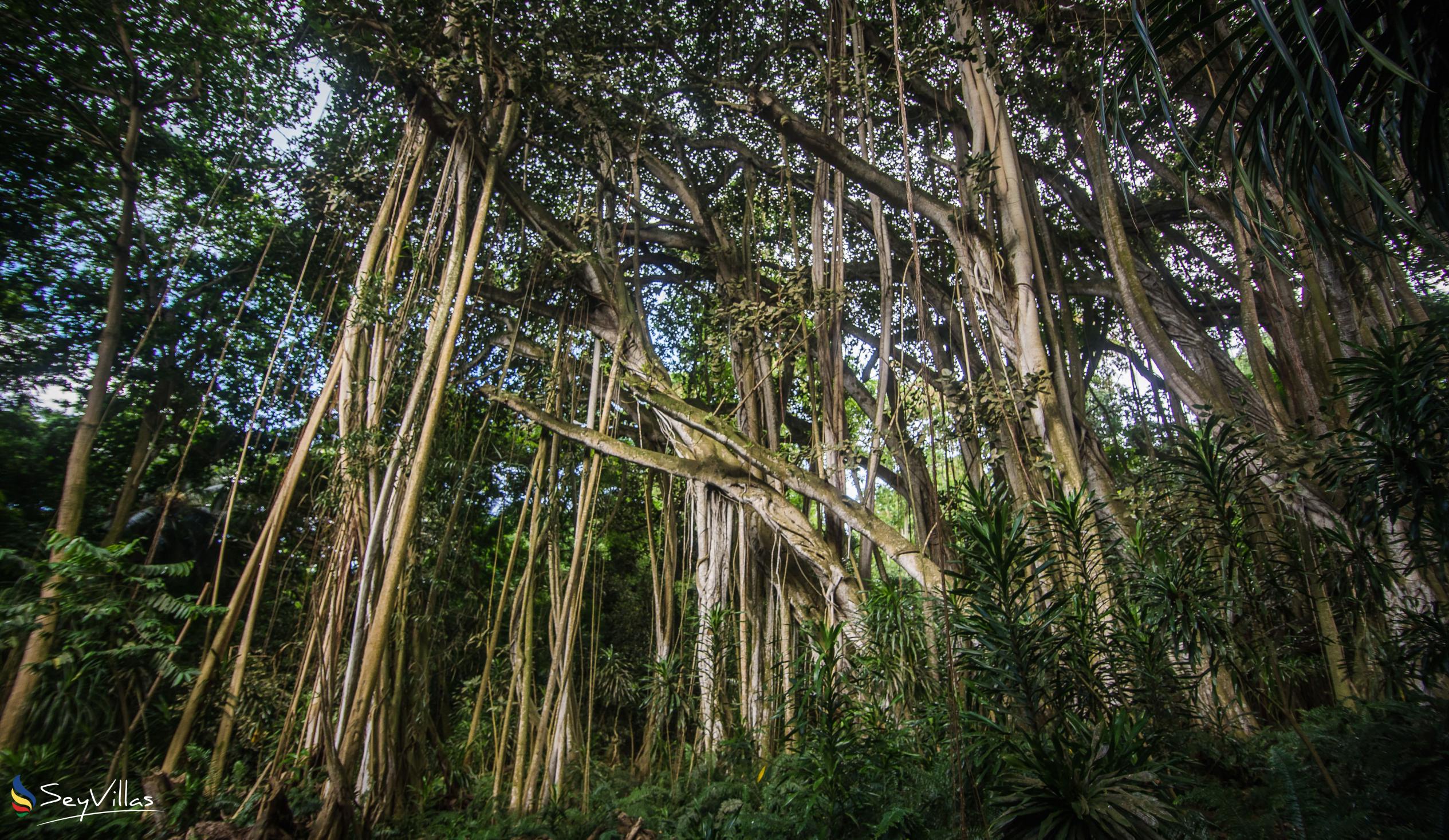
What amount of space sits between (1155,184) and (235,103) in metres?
7.58

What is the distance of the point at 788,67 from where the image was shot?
5.29m

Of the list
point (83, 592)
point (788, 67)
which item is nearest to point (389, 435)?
point (83, 592)

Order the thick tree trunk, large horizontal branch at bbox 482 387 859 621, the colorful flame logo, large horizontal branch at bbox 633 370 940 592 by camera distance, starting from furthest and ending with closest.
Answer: large horizontal branch at bbox 482 387 859 621 < large horizontal branch at bbox 633 370 940 592 < the thick tree trunk < the colorful flame logo

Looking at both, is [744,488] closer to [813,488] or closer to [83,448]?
[813,488]

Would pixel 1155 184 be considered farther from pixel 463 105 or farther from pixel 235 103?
pixel 235 103
